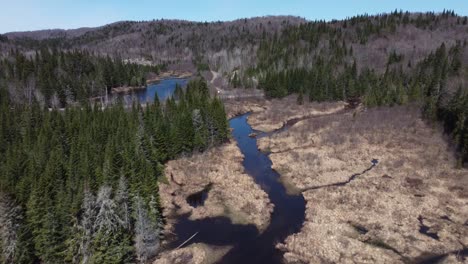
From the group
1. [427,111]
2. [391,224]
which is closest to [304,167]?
[391,224]

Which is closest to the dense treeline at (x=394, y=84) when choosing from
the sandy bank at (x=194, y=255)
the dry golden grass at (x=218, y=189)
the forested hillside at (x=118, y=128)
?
the forested hillside at (x=118, y=128)

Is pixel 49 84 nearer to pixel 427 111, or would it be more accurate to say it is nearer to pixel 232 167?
pixel 232 167

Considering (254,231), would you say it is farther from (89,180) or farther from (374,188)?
(374,188)

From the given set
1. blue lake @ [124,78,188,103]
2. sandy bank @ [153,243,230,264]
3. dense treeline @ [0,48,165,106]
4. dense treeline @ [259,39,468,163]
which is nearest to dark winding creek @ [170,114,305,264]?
sandy bank @ [153,243,230,264]

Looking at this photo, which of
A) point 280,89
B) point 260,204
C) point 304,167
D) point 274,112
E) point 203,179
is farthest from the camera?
point 280,89

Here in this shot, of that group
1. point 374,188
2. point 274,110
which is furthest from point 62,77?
point 374,188

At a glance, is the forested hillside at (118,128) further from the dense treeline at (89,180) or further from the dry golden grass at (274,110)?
the dry golden grass at (274,110)
